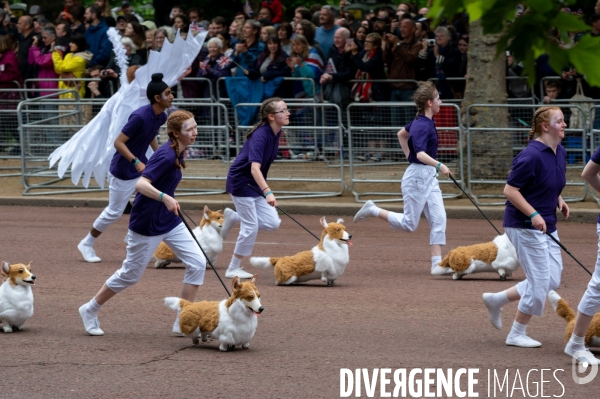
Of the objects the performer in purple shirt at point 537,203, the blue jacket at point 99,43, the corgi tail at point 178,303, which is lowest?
the corgi tail at point 178,303

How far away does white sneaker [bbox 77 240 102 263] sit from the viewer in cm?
1130

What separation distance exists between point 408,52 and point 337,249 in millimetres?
7951

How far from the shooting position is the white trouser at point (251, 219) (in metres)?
10.2

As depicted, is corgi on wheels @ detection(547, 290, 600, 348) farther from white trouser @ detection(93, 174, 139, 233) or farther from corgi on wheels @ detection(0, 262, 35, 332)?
white trouser @ detection(93, 174, 139, 233)

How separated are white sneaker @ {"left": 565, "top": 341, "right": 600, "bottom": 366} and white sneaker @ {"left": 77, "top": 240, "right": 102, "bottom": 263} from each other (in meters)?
5.89

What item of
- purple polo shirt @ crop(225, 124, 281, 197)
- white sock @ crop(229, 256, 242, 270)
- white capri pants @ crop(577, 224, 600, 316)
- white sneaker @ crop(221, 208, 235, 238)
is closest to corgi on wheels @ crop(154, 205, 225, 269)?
white sneaker @ crop(221, 208, 235, 238)

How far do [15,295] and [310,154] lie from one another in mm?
8584

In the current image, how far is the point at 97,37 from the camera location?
19.2m

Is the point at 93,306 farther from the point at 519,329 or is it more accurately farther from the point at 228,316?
the point at 519,329

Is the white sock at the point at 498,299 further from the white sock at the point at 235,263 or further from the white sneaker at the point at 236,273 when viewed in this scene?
the white sock at the point at 235,263

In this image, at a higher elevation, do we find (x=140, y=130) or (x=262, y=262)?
(x=140, y=130)

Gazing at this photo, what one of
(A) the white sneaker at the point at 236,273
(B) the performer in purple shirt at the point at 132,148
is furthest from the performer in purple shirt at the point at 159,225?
(A) the white sneaker at the point at 236,273

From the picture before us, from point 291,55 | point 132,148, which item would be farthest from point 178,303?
point 291,55

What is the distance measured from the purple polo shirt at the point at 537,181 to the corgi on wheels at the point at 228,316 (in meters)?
1.96
